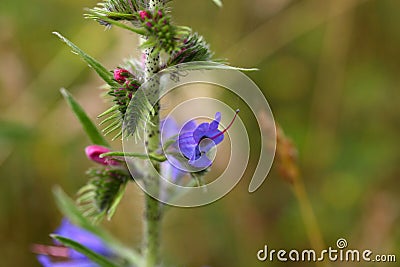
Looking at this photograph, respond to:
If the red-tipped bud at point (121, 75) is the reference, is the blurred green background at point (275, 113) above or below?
above

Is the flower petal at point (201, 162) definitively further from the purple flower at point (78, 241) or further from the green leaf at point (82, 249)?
the purple flower at point (78, 241)

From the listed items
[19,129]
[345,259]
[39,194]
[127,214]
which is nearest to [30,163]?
[39,194]

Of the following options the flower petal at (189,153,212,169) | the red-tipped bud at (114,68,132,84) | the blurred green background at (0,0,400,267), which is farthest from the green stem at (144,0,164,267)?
the blurred green background at (0,0,400,267)

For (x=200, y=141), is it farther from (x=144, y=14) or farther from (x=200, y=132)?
(x=144, y=14)

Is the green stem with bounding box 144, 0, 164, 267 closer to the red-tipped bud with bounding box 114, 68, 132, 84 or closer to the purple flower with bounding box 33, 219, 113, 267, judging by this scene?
the red-tipped bud with bounding box 114, 68, 132, 84

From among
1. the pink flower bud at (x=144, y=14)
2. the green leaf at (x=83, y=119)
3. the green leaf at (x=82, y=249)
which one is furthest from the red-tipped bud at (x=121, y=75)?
the green leaf at (x=82, y=249)

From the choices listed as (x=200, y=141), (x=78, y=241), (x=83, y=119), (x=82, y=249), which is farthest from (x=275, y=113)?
(x=200, y=141)

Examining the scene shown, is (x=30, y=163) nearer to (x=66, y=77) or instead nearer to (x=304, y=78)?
(x=66, y=77)
